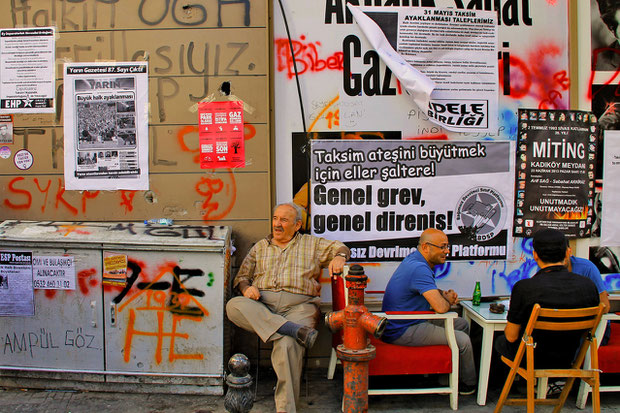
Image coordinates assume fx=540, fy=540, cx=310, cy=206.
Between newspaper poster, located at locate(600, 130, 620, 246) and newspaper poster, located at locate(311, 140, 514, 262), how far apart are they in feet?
3.22

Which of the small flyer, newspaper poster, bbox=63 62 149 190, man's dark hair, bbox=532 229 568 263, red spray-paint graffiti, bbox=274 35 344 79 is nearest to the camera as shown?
man's dark hair, bbox=532 229 568 263

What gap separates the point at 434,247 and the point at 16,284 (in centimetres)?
345

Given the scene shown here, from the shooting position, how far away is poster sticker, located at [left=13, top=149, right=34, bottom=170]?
5008 mm

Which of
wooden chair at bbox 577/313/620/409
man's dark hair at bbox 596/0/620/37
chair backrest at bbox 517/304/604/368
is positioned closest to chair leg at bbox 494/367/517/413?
chair backrest at bbox 517/304/604/368

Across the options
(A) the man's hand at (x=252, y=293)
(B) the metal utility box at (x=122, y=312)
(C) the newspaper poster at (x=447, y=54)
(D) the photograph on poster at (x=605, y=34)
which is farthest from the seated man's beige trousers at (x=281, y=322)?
(D) the photograph on poster at (x=605, y=34)

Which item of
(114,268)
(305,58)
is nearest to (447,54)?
(305,58)

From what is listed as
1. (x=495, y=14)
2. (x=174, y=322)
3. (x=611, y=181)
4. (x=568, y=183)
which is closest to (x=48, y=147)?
(x=174, y=322)

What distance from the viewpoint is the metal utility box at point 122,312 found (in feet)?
14.3

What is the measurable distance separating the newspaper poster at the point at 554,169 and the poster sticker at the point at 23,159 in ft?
15.1

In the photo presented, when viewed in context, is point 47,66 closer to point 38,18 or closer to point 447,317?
point 38,18

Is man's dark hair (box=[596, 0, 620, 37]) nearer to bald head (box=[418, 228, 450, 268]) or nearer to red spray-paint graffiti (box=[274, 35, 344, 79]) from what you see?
red spray-paint graffiti (box=[274, 35, 344, 79])

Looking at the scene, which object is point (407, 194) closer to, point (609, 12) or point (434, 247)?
point (434, 247)

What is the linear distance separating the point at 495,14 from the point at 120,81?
11.8 feet

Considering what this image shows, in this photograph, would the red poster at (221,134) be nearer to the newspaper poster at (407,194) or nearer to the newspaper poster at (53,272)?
the newspaper poster at (407,194)
